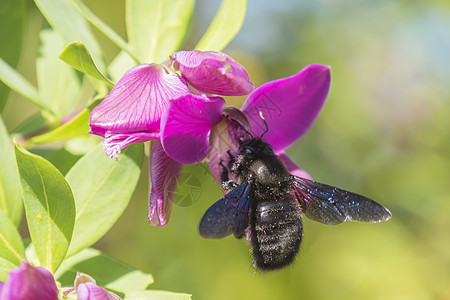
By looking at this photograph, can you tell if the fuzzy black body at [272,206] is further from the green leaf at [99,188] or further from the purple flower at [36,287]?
the purple flower at [36,287]

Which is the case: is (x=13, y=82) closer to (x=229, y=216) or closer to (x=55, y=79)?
(x=55, y=79)

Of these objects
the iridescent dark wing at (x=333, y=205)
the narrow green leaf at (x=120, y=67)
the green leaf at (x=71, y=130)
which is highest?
the narrow green leaf at (x=120, y=67)

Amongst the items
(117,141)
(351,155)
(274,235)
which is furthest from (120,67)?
(351,155)

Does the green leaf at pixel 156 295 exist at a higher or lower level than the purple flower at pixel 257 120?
lower

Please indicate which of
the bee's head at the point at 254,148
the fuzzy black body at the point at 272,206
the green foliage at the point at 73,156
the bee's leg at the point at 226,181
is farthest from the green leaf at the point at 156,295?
the bee's head at the point at 254,148

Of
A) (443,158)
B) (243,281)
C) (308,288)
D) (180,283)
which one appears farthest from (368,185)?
(180,283)

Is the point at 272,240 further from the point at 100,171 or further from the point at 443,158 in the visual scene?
the point at 443,158

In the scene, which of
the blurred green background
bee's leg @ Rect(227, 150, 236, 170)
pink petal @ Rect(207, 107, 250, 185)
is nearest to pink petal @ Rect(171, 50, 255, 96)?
pink petal @ Rect(207, 107, 250, 185)

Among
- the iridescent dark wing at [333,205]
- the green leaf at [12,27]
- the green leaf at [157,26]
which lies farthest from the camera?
the green leaf at [12,27]
